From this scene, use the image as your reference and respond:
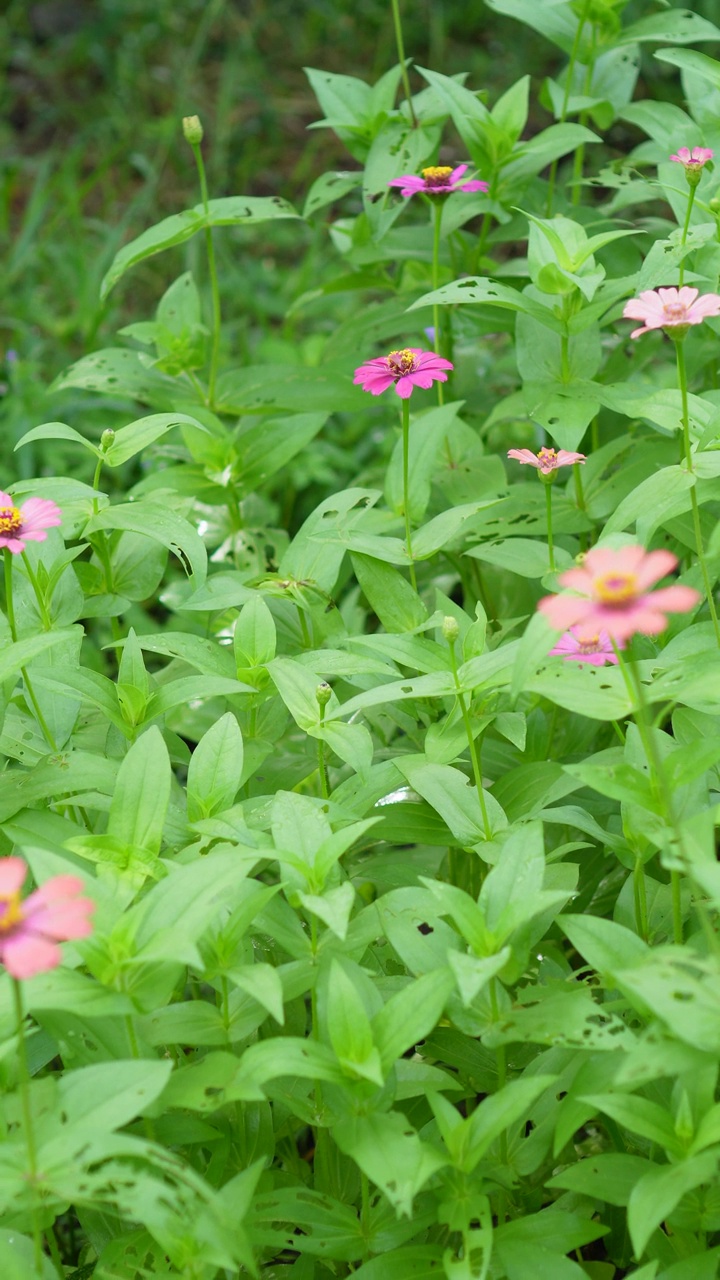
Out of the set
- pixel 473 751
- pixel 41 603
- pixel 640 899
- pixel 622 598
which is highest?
pixel 622 598

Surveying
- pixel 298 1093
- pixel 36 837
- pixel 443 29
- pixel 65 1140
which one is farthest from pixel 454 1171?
pixel 443 29

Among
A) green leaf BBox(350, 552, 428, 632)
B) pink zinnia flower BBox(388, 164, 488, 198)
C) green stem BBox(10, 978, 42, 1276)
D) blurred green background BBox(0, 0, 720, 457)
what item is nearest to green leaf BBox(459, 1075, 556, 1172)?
green stem BBox(10, 978, 42, 1276)

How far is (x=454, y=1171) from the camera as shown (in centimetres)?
108

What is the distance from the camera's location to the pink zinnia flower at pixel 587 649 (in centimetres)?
119

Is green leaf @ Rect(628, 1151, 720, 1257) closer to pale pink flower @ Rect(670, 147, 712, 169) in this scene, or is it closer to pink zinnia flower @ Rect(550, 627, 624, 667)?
pink zinnia flower @ Rect(550, 627, 624, 667)

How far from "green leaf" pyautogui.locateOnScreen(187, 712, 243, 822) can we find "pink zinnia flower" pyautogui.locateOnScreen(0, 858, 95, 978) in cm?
38

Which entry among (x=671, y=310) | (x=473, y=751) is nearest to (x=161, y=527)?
(x=473, y=751)

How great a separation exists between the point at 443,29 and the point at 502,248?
3.69 ft

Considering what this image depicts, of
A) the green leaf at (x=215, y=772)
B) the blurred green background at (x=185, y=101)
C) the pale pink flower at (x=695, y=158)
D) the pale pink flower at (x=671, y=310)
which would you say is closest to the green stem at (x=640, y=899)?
the green leaf at (x=215, y=772)

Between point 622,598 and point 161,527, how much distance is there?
67cm

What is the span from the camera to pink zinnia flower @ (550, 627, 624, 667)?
1188 millimetres

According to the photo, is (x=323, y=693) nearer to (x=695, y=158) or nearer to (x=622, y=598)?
(x=622, y=598)

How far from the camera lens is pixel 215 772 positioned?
1.25m

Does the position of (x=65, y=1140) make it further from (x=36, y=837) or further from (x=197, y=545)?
(x=197, y=545)
